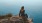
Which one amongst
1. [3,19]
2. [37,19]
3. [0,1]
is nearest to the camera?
[3,19]

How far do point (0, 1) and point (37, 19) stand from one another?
0.96 m

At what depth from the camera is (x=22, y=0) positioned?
2.57 meters

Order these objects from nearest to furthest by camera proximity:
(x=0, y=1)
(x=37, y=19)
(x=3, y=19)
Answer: (x=3, y=19) < (x=0, y=1) < (x=37, y=19)

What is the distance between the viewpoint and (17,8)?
254cm

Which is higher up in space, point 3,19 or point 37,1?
point 37,1

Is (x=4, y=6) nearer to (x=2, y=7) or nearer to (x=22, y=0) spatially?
(x=2, y=7)

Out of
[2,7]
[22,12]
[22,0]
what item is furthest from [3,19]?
[22,0]

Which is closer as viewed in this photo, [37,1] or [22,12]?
[22,12]

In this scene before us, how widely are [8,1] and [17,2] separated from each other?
0.66 feet

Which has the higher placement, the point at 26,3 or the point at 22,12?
the point at 26,3

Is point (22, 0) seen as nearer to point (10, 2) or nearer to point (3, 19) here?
point (10, 2)

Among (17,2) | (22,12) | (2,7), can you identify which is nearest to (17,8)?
(17,2)

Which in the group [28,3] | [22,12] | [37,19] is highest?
[28,3]

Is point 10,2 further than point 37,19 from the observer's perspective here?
No
